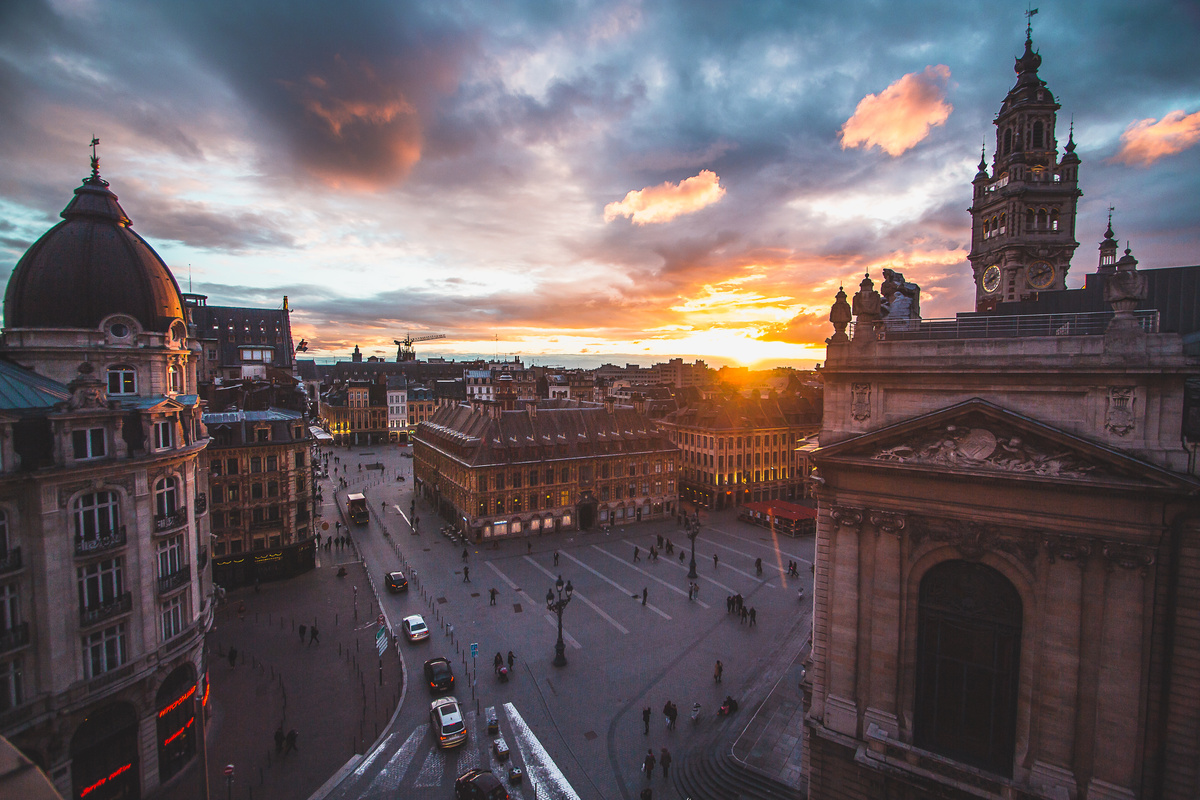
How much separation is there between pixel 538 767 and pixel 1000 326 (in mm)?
24000

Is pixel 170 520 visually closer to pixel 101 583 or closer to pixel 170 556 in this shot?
pixel 170 556

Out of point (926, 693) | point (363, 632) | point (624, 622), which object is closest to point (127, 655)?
point (363, 632)

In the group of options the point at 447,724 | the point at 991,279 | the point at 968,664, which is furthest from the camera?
the point at 991,279

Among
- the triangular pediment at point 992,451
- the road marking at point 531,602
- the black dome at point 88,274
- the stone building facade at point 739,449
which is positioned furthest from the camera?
the stone building facade at point 739,449

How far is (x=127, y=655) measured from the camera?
21391mm

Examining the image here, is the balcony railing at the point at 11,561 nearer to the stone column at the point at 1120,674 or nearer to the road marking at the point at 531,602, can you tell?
the road marking at the point at 531,602

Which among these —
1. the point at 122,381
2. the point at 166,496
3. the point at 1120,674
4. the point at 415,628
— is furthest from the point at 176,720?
the point at 1120,674

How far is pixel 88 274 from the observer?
75.2 feet

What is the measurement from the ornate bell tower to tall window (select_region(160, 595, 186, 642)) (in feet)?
163

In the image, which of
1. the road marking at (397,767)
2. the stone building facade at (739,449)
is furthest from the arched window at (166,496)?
the stone building facade at (739,449)

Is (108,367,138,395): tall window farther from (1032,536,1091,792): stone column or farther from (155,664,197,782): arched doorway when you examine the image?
(1032,536,1091,792): stone column

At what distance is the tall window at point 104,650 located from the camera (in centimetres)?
2019

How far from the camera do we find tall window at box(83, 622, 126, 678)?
20194 mm

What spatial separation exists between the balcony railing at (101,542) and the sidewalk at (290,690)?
10178 millimetres
